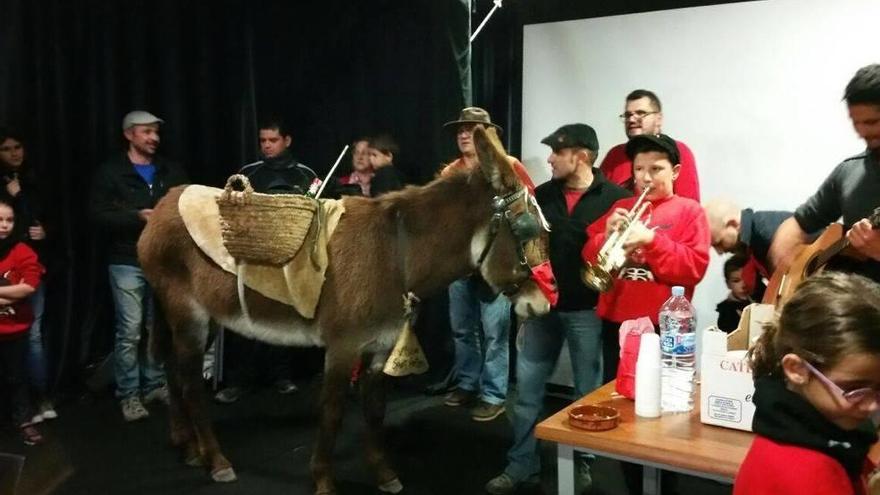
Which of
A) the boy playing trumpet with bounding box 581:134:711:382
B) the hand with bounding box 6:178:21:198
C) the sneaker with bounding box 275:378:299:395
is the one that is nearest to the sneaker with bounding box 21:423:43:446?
the hand with bounding box 6:178:21:198

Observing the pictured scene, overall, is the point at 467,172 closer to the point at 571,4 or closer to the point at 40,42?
the point at 571,4

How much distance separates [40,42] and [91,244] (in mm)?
1276

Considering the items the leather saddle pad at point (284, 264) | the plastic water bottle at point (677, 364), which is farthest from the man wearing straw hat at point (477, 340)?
the plastic water bottle at point (677, 364)

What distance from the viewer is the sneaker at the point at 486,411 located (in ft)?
14.1

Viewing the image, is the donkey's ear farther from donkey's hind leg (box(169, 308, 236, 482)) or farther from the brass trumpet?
donkey's hind leg (box(169, 308, 236, 482))

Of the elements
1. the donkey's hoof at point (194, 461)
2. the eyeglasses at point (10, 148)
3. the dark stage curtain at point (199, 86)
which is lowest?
the donkey's hoof at point (194, 461)

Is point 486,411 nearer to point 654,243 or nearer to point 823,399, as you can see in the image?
point 654,243

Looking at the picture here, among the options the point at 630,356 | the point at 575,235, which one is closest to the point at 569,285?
the point at 575,235

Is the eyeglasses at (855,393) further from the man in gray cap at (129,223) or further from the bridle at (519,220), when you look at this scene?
the man in gray cap at (129,223)

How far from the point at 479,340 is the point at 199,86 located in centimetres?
262

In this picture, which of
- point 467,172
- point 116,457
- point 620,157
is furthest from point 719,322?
point 116,457

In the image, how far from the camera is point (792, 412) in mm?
1236

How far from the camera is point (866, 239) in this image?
1804 millimetres

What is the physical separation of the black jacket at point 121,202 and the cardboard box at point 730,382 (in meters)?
3.42
